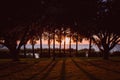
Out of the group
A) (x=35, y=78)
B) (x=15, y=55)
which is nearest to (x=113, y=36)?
(x=15, y=55)

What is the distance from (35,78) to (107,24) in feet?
61.0

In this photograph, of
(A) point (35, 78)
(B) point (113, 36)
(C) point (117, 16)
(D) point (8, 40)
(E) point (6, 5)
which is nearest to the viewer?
(E) point (6, 5)

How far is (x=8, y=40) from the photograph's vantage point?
4006 cm

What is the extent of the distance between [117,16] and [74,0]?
63.9 ft

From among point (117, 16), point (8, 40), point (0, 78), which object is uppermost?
point (117, 16)

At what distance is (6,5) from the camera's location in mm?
15828

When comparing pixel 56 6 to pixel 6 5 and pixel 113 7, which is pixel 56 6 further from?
Result: pixel 113 7

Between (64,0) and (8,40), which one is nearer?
(64,0)

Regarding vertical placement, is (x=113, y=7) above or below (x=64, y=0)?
above

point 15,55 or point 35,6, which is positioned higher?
point 35,6

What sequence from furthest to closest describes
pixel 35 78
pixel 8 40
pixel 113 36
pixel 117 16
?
pixel 113 36 → pixel 8 40 → pixel 117 16 → pixel 35 78

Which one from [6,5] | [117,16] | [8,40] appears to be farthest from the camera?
[8,40]

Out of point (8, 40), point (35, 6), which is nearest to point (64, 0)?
point (35, 6)

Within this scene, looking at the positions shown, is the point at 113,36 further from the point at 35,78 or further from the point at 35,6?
the point at 35,6
